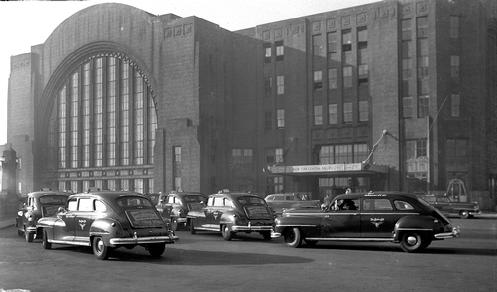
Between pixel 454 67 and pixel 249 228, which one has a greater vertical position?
pixel 454 67

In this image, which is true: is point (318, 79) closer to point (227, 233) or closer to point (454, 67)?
point (454, 67)

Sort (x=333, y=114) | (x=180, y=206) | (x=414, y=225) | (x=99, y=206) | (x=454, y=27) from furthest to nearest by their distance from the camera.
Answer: (x=333, y=114)
(x=454, y=27)
(x=180, y=206)
(x=414, y=225)
(x=99, y=206)

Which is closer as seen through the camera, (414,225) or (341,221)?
(414,225)

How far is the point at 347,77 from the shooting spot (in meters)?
56.8

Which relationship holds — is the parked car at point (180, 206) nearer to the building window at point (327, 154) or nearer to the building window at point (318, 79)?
the building window at point (327, 154)

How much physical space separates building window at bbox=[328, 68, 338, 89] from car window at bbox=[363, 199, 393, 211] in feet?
137

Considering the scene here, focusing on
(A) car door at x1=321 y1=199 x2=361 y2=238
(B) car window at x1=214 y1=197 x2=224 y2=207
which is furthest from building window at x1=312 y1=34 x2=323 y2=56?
(A) car door at x1=321 y1=199 x2=361 y2=238

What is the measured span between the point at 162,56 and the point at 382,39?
2315 centimetres

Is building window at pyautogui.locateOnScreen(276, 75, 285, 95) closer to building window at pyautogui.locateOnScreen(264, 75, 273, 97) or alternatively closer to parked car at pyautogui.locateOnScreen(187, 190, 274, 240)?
building window at pyautogui.locateOnScreen(264, 75, 273, 97)

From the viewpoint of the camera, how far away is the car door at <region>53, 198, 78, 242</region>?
52.5 feet

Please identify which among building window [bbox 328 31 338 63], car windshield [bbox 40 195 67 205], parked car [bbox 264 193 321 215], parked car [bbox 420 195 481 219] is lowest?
parked car [bbox 420 195 481 219]

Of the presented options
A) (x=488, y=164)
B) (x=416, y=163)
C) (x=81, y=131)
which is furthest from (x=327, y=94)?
(x=81, y=131)

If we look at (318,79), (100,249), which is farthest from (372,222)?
(318,79)

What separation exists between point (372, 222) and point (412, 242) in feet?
3.95
